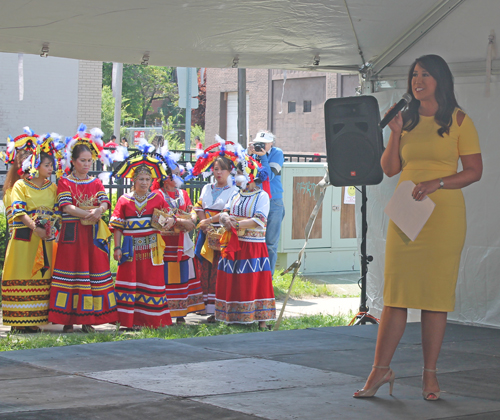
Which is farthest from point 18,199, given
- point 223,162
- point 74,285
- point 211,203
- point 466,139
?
point 466,139

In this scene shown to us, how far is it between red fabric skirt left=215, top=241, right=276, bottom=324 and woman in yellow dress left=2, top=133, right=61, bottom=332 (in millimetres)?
1733

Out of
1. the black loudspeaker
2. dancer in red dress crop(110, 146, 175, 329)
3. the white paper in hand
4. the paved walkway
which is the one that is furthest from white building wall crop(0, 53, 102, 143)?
the white paper in hand

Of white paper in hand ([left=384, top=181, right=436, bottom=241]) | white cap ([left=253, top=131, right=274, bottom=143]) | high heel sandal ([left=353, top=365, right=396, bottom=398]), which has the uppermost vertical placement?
white cap ([left=253, top=131, right=274, bottom=143])

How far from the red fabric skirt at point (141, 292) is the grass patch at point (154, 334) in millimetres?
198

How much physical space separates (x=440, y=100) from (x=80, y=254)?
411cm

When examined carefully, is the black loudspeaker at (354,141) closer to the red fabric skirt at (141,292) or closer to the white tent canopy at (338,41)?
the white tent canopy at (338,41)

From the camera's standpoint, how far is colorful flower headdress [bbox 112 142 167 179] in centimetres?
686

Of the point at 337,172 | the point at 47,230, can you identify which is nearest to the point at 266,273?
the point at 337,172

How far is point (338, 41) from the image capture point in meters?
6.14

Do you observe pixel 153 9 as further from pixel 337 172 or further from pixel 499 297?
pixel 499 297

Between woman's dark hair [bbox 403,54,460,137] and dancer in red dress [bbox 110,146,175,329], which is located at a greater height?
woman's dark hair [bbox 403,54,460,137]

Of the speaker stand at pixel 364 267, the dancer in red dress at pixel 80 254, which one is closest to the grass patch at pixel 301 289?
the speaker stand at pixel 364 267

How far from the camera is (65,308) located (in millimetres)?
6664

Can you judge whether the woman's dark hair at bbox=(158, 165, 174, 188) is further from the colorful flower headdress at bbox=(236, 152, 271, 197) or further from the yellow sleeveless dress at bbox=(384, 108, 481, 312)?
the yellow sleeveless dress at bbox=(384, 108, 481, 312)
